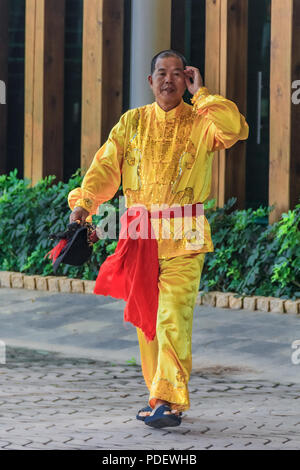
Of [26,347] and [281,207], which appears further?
[281,207]

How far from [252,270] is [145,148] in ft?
12.7

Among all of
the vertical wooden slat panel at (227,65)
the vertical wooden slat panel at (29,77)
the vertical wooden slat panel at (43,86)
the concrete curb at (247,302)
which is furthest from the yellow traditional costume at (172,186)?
the vertical wooden slat panel at (29,77)

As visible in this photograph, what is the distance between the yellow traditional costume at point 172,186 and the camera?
6008 mm

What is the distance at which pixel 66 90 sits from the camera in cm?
1395

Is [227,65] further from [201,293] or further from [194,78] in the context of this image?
[194,78]

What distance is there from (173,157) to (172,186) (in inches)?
6.2

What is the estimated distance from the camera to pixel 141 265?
6125 mm

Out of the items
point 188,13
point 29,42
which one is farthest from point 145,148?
point 188,13

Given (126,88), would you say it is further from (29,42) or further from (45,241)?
(45,241)

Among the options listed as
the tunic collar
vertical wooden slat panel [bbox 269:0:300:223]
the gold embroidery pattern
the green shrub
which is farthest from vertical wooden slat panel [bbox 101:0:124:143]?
the gold embroidery pattern

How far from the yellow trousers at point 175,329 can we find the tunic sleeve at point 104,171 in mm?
535

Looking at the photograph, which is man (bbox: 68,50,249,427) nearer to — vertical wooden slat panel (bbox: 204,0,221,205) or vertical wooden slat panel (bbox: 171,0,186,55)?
vertical wooden slat panel (bbox: 204,0,221,205)

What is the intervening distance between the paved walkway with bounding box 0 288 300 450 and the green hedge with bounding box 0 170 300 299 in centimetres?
43

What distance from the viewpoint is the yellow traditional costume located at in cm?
601
